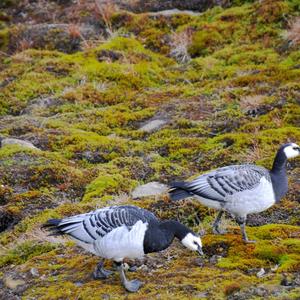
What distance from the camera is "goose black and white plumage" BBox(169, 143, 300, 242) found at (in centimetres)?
817

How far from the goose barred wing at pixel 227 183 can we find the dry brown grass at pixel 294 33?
872cm

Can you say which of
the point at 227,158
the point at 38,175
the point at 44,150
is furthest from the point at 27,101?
the point at 227,158

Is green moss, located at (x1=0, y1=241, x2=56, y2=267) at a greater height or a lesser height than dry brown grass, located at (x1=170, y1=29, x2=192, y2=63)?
greater

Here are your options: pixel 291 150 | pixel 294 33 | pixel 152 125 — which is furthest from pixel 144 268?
pixel 294 33

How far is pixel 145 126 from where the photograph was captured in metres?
13.8

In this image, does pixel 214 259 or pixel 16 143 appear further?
pixel 16 143

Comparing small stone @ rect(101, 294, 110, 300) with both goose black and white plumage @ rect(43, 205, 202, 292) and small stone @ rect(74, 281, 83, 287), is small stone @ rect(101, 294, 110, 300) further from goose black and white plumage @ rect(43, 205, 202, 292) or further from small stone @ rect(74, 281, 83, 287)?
small stone @ rect(74, 281, 83, 287)

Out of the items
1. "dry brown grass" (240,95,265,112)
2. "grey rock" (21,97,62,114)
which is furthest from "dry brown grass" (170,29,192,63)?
"grey rock" (21,97,62,114)

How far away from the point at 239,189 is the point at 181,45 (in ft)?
35.0

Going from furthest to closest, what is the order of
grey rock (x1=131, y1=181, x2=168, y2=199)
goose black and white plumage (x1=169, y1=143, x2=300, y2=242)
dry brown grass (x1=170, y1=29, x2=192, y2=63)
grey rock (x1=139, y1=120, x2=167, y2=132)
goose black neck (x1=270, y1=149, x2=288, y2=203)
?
dry brown grass (x1=170, y1=29, x2=192, y2=63), grey rock (x1=139, y1=120, x2=167, y2=132), grey rock (x1=131, y1=181, x2=168, y2=199), goose black neck (x1=270, y1=149, x2=288, y2=203), goose black and white plumage (x1=169, y1=143, x2=300, y2=242)

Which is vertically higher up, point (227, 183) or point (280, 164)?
point (227, 183)

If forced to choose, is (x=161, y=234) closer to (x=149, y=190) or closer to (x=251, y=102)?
(x=149, y=190)

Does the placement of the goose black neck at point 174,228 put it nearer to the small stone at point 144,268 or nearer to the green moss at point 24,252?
the small stone at point 144,268

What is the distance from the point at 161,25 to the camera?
19734 mm
